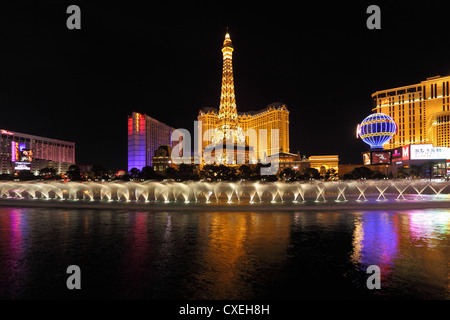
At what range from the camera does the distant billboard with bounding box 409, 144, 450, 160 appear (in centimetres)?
7425

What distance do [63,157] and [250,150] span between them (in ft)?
379

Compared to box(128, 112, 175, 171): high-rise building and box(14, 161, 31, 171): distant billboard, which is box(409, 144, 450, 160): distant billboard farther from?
box(14, 161, 31, 171): distant billboard

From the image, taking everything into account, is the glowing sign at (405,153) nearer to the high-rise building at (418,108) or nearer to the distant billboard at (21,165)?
the high-rise building at (418,108)

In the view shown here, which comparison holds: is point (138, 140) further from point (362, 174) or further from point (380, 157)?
point (380, 157)

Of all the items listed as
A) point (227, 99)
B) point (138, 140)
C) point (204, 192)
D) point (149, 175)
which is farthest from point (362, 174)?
point (138, 140)

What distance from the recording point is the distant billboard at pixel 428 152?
74.2m

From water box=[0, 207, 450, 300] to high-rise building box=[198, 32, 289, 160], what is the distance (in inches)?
4006

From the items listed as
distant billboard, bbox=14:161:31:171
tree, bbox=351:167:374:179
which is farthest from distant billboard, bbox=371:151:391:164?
distant billboard, bbox=14:161:31:171

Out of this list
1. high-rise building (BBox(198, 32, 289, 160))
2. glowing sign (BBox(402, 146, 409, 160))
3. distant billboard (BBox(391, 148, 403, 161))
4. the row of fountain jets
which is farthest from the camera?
high-rise building (BBox(198, 32, 289, 160))

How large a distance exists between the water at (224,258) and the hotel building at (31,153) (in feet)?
387
